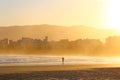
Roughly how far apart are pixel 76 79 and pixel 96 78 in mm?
3086

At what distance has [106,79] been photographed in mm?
44344

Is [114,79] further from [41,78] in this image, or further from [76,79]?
[41,78]

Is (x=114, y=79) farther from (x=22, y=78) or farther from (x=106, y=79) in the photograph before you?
(x=22, y=78)

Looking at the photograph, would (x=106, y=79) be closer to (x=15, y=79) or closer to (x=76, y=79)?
(x=76, y=79)

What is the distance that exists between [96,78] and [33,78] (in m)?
8.15

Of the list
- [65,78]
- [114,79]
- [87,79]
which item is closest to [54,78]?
[65,78]

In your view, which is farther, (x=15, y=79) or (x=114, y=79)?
(x=114, y=79)

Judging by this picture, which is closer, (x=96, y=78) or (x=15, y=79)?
(x=15, y=79)

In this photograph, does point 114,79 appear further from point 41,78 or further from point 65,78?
point 41,78

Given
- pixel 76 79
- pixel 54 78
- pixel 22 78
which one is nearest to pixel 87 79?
pixel 76 79

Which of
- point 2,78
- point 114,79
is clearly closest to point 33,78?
point 2,78

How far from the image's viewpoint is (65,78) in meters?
44.6

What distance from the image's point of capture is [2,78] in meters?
42.6

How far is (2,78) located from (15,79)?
178 centimetres
